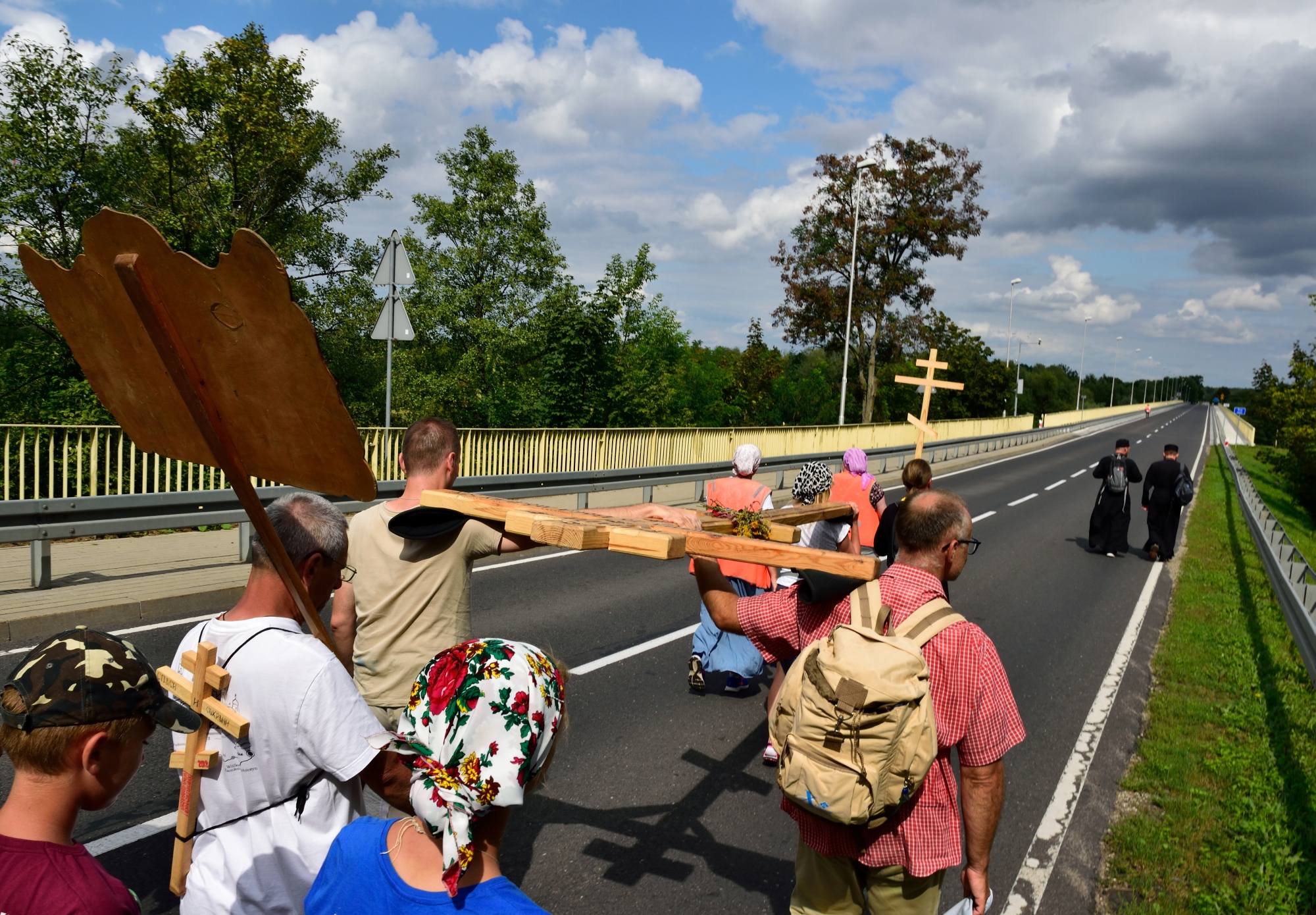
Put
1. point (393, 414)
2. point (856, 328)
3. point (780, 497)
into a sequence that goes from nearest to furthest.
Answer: point (780, 497) → point (393, 414) → point (856, 328)

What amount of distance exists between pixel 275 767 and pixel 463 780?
0.86 m

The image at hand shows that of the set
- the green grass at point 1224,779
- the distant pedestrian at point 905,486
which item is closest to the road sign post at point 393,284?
the distant pedestrian at point 905,486

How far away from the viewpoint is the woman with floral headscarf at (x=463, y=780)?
4.85 ft

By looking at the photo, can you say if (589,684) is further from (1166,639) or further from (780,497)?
(780,497)

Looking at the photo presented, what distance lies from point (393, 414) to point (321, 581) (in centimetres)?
2351

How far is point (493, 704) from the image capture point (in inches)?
58.7

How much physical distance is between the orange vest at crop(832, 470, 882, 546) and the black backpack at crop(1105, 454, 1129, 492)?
8.89 metres

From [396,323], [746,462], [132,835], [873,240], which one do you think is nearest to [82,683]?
[132,835]

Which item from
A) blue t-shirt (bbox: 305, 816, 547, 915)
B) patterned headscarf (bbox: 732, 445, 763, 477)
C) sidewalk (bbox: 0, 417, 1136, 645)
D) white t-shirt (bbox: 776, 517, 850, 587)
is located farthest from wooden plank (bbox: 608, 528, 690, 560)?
sidewalk (bbox: 0, 417, 1136, 645)

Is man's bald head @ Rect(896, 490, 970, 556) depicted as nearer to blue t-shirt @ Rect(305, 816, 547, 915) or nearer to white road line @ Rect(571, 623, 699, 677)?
blue t-shirt @ Rect(305, 816, 547, 915)

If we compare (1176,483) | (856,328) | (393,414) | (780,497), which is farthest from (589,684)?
(856,328)

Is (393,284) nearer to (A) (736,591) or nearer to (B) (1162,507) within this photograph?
(A) (736,591)

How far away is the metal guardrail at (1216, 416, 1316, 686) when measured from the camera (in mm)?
7363

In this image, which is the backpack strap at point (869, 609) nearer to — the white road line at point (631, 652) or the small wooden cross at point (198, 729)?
the small wooden cross at point (198, 729)
